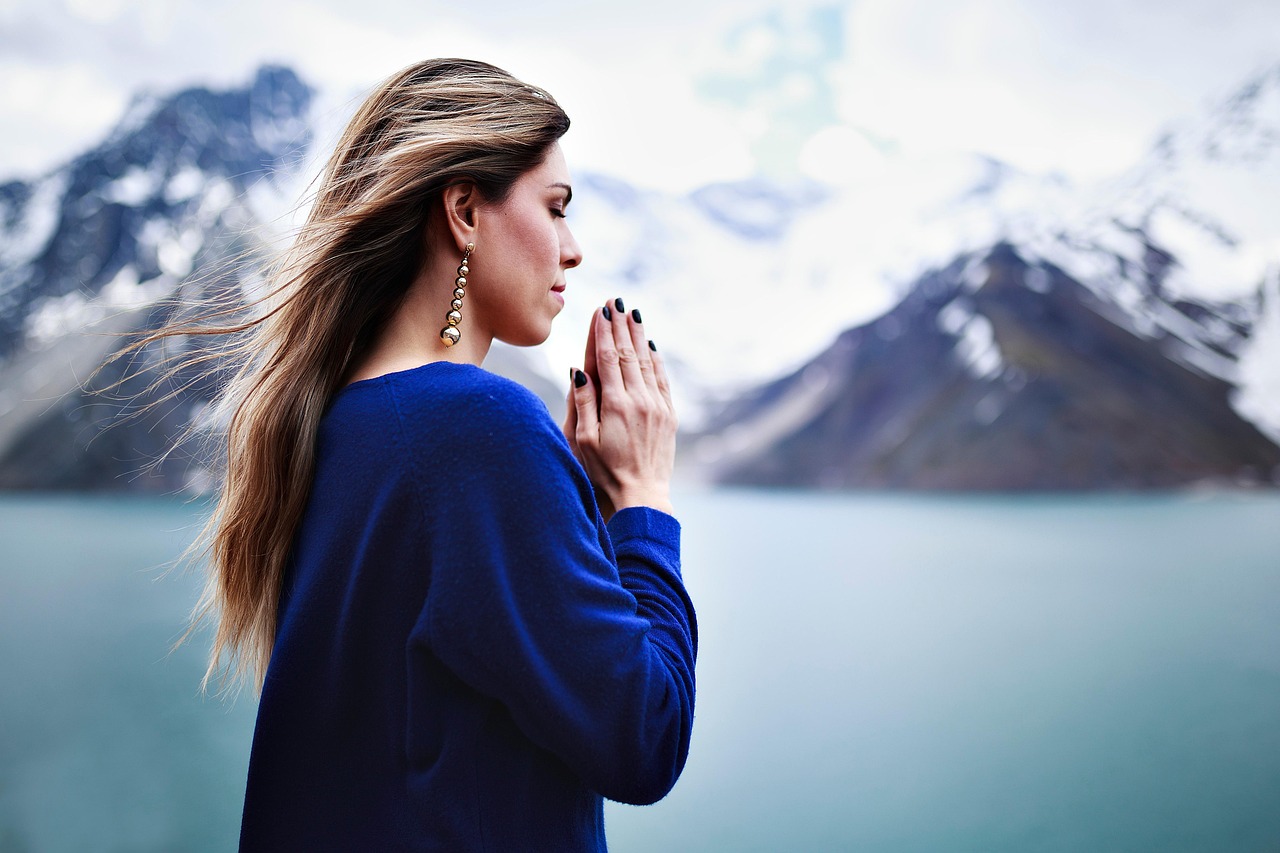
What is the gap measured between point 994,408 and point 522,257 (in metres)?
40.3

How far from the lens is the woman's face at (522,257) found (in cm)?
77

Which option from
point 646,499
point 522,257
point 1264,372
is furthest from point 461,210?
point 1264,372

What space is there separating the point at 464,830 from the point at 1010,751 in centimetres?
468

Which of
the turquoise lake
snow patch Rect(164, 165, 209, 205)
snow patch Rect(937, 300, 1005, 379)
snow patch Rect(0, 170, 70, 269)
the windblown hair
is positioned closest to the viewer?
the windblown hair

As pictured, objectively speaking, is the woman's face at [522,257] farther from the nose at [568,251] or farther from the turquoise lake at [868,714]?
the turquoise lake at [868,714]

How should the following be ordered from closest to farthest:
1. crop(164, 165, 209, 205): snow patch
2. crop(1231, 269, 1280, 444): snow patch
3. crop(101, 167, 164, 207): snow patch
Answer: crop(1231, 269, 1280, 444): snow patch
crop(101, 167, 164, 207): snow patch
crop(164, 165, 209, 205): snow patch

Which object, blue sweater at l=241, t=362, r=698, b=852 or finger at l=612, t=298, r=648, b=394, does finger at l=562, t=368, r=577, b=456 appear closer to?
finger at l=612, t=298, r=648, b=394

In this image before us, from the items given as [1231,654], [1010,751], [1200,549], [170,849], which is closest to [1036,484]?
[1200,549]

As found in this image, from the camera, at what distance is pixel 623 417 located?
2.59 ft

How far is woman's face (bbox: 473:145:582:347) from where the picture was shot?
0.77m

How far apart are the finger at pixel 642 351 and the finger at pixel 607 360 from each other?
2cm

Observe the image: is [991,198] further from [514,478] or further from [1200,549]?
[514,478]

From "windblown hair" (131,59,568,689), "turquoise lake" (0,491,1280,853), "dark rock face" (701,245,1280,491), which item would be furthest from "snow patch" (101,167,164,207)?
"windblown hair" (131,59,568,689)

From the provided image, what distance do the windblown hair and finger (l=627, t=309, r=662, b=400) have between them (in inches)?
7.1
